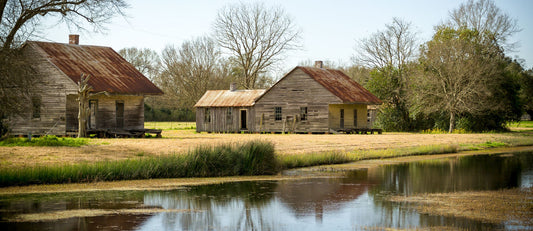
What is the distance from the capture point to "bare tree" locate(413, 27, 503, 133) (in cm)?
4616

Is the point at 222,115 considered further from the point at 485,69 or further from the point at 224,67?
the point at 224,67

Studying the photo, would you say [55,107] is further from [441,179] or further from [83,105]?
[441,179]

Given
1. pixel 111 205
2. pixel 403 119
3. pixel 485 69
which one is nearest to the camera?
pixel 111 205

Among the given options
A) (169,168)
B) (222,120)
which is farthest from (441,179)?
(222,120)

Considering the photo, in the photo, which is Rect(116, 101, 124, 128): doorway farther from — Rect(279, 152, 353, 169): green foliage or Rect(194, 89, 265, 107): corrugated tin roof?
Rect(279, 152, 353, 169): green foliage

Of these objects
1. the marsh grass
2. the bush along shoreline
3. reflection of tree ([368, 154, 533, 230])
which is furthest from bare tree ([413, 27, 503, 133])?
the bush along shoreline

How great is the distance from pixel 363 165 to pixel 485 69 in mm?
26146

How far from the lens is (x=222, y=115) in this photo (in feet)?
167

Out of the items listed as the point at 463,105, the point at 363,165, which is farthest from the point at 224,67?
the point at 363,165

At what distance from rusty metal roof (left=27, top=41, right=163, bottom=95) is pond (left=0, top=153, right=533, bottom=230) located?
2210cm

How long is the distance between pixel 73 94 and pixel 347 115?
21071mm

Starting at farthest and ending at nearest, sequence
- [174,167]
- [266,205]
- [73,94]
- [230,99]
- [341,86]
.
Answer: [230,99] → [341,86] → [73,94] → [174,167] → [266,205]

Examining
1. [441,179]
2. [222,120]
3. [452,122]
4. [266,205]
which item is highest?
[222,120]

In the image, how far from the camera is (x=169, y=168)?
62.9 ft
